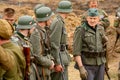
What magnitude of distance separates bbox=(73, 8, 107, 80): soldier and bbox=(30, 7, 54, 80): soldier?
0.46 meters

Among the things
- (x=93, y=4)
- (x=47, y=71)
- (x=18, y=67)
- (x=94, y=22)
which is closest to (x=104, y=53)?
(x=94, y=22)

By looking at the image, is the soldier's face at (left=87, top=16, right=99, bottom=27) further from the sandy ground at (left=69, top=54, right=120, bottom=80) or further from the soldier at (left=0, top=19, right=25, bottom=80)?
the sandy ground at (left=69, top=54, right=120, bottom=80)

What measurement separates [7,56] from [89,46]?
233 centimetres

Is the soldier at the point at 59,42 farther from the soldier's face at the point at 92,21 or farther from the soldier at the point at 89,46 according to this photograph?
the soldier's face at the point at 92,21

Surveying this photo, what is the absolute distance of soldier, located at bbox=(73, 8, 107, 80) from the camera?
6568mm

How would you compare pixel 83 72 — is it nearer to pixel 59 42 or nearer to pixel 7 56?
pixel 59 42

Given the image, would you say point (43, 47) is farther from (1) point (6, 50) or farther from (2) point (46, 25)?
(1) point (6, 50)

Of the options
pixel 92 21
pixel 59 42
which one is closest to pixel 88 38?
pixel 92 21

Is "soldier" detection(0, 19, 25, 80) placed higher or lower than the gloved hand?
higher

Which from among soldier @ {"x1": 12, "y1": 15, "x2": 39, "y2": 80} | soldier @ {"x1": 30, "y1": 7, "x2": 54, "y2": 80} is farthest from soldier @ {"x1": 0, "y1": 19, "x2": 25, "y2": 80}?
soldier @ {"x1": 30, "y1": 7, "x2": 54, "y2": 80}

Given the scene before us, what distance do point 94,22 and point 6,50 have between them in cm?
226

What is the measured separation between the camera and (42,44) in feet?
20.5

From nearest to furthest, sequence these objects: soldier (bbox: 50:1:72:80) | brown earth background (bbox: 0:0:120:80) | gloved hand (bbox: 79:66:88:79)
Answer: gloved hand (bbox: 79:66:88:79) < soldier (bbox: 50:1:72:80) < brown earth background (bbox: 0:0:120:80)

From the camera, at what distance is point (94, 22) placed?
259 inches
